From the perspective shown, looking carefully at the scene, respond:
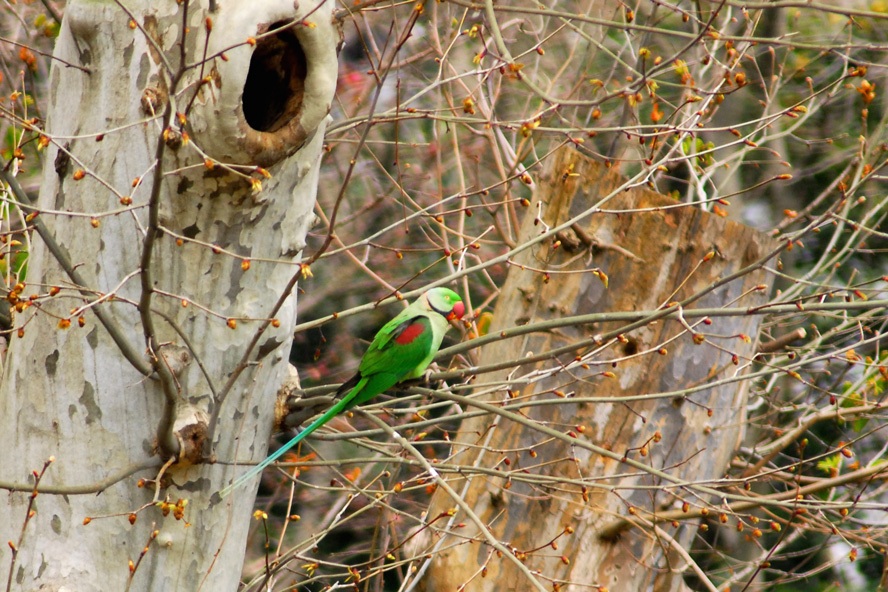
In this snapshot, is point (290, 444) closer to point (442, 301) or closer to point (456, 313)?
point (456, 313)

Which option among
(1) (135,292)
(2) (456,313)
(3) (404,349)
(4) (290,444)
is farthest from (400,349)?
(1) (135,292)

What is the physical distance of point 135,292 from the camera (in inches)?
108

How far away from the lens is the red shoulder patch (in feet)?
12.5

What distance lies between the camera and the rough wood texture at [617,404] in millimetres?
3551

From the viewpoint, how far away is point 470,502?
3.72 meters

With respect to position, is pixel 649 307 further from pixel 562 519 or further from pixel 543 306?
pixel 562 519

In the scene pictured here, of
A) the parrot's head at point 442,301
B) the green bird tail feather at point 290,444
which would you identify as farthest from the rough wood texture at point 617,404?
the green bird tail feather at point 290,444

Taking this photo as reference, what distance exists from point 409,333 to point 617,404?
0.91 meters

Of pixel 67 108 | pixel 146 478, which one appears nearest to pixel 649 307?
pixel 146 478

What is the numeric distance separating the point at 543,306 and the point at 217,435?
1.52 meters

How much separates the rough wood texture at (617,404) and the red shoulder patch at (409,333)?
42 cm

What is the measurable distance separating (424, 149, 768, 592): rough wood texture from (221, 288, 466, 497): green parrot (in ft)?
1.30

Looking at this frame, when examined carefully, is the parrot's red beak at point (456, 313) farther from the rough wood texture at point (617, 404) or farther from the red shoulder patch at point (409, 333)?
the rough wood texture at point (617, 404)

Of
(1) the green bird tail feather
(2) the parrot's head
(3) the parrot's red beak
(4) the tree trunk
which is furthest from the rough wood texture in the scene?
(4) the tree trunk
